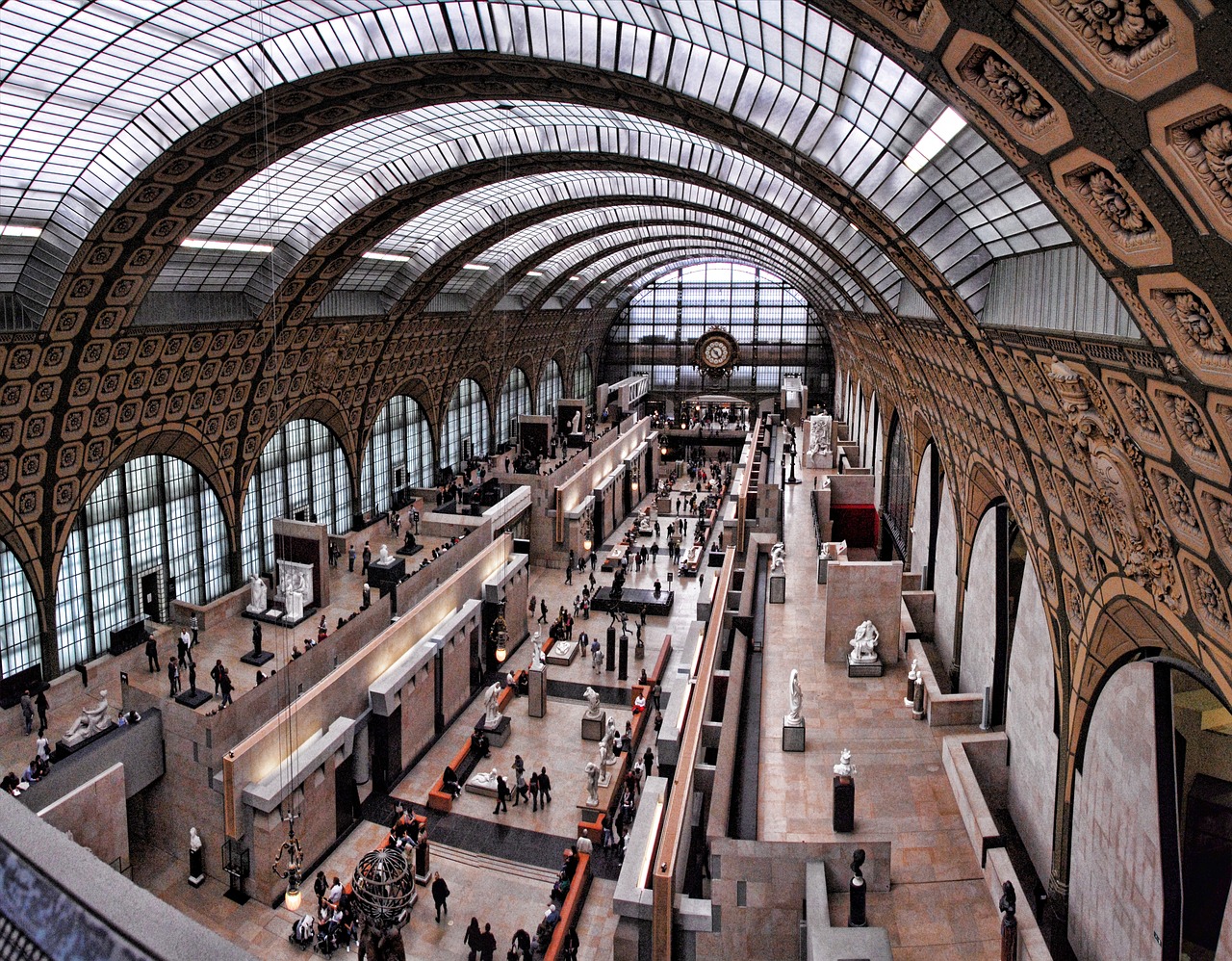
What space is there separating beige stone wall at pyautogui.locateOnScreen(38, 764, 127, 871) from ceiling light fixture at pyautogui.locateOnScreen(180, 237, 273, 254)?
538 inches

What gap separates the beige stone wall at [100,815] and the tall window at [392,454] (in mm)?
25510

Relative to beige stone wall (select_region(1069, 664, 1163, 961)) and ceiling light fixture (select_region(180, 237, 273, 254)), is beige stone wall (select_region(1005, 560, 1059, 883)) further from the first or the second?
ceiling light fixture (select_region(180, 237, 273, 254))

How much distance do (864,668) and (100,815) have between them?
15870 millimetres

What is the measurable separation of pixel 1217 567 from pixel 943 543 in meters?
17.0

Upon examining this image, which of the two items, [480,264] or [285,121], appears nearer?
[285,121]

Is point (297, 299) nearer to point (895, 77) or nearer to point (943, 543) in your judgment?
point (943, 543)

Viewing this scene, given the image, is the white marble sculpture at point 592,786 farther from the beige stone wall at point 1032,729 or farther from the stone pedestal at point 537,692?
the beige stone wall at point 1032,729

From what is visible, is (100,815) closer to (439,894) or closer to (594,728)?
(439,894)

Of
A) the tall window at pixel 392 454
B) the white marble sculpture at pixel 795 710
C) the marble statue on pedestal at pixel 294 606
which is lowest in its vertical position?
the marble statue on pedestal at pixel 294 606

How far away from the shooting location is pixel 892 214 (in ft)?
49.0

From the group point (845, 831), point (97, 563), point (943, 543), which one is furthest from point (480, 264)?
point (845, 831)

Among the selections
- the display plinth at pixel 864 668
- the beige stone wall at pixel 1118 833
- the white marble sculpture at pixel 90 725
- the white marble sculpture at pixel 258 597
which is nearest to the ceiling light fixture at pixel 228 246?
the white marble sculpture at pixel 258 597

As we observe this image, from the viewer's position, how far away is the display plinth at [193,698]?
73.6 feet

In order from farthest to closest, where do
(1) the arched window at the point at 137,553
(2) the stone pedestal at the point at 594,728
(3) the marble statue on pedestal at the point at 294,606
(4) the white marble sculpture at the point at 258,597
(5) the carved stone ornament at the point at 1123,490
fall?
(4) the white marble sculpture at the point at 258,597, (3) the marble statue on pedestal at the point at 294,606, (1) the arched window at the point at 137,553, (2) the stone pedestal at the point at 594,728, (5) the carved stone ornament at the point at 1123,490
